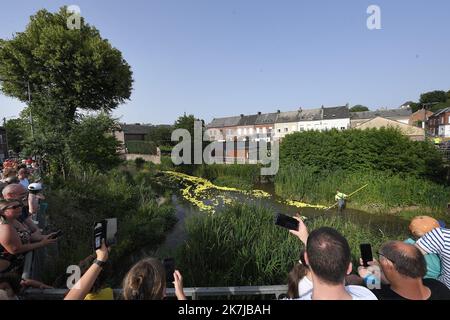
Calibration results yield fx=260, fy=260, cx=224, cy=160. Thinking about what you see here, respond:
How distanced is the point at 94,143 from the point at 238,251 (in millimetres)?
10546

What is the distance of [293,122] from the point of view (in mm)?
54000

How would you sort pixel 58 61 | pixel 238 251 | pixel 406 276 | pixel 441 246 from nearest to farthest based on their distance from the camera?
pixel 406 276
pixel 441 246
pixel 238 251
pixel 58 61

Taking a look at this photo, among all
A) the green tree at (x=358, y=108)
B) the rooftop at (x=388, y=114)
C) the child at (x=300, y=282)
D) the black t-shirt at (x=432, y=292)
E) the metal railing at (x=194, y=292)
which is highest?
the green tree at (x=358, y=108)

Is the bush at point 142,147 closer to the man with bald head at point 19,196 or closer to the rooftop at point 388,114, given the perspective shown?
the man with bald head at point 19,196

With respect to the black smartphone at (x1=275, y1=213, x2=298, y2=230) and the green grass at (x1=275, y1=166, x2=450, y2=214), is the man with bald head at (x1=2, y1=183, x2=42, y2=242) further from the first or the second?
the green grass at (x1=275, y1=166, x2=450, y2=214)

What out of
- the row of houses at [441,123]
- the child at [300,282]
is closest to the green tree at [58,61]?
the child at [300,282]

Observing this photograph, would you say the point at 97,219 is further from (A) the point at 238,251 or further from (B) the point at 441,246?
(B) the point at 441,246

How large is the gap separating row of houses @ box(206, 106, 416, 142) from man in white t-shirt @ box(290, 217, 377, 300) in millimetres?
42413

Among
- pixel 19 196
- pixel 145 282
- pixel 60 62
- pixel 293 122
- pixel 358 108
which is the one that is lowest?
pixel 145 282

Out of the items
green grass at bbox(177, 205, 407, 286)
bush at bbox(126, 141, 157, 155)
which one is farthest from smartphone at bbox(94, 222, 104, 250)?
bush at bbox(126, 141, 157, 155)

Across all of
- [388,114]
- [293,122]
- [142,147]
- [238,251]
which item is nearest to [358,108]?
[388,114]

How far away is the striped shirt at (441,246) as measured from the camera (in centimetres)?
265

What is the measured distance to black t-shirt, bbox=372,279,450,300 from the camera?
2006mm

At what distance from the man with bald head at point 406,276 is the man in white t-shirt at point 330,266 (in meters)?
0.37
